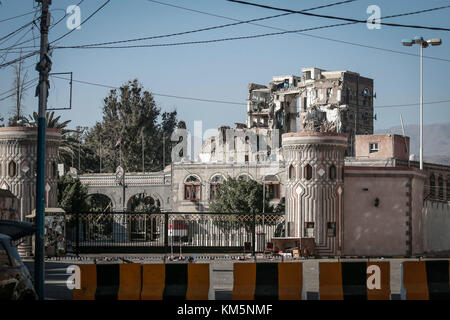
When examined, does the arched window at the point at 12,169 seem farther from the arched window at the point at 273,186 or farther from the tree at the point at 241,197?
the arched window at the point at 273,186

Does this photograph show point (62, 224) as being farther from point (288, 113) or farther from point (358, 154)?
point (288, 113)

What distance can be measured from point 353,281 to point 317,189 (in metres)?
20.6

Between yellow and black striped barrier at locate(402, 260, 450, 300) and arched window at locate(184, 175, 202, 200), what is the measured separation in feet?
176

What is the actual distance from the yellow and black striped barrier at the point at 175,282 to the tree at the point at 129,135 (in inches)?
2948

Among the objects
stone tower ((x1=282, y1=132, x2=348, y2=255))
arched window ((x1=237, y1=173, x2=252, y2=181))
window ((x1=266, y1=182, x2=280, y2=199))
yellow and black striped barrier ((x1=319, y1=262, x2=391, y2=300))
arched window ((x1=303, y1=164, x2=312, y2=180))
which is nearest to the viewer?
yellow and black striped barrier ((x1=319, y1=262, x2=391, y2=300))

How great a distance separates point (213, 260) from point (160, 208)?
117ft

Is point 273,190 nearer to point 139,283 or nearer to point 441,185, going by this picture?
point 441,185

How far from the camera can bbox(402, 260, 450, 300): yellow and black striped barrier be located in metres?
18.3

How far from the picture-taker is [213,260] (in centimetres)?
3747

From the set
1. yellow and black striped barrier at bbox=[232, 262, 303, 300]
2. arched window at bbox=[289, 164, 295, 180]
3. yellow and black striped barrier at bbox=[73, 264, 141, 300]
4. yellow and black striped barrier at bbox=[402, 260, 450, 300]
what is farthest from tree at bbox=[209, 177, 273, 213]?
yellow and black striped barrier at bbox=[73, 264, 141, 300]

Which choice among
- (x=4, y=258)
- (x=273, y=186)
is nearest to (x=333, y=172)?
(x=4, y=258)

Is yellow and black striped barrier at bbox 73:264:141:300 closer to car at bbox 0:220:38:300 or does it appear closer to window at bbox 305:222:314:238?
car at bbox 0:220:38:300

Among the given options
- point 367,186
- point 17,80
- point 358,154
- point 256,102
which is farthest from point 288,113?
point 367,186

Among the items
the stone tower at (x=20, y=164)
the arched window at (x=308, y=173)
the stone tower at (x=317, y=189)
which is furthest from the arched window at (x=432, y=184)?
the stone tower at (x=20, y=164)
